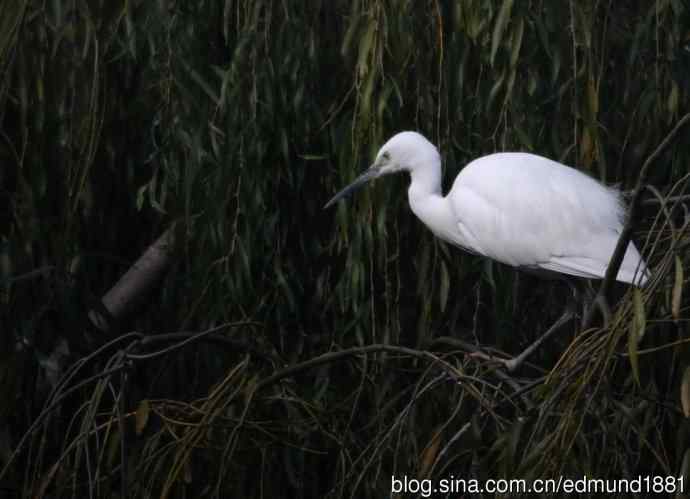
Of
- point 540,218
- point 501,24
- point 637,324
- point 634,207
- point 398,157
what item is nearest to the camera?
point 637,324

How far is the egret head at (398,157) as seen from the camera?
2176 mm

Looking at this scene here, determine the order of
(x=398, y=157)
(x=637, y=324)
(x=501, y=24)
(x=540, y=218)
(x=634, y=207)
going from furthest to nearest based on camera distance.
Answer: (x=540, y=218) < (x=398, y=157) < (x=501, y=24) < (x=634, y=207) < (x=637, y=324)

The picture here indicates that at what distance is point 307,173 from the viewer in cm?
233

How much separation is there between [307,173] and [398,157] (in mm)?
182

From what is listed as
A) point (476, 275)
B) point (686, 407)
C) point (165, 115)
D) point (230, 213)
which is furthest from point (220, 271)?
point (686, 407)

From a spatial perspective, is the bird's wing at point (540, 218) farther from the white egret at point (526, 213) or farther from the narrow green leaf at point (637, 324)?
the narrow green leaf at point (637, 324)

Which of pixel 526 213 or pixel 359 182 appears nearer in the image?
pixel 359 182

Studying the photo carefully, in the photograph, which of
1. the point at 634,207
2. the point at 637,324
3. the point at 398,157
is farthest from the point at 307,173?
the point at 637,324

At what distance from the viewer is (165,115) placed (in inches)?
90.0

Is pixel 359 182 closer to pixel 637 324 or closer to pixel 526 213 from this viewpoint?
pixel 526 213

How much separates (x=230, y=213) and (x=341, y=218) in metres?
0.23

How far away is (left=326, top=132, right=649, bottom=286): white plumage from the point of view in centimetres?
236

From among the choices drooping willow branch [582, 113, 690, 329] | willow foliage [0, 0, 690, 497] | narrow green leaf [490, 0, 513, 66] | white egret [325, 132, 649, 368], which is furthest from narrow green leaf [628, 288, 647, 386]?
white egret [325, 132, 649, 368]

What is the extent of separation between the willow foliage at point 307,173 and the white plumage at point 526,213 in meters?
0.05
